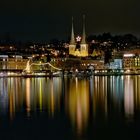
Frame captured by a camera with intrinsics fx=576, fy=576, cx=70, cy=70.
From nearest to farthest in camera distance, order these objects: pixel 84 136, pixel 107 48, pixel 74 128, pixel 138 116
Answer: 1. pixel 84 136
2. pixel 74 128
3. pixel 138 116
4. pixel 107 48

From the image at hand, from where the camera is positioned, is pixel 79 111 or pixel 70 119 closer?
pixel 70 119

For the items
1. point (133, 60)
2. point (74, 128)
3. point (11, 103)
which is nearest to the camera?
point (74, 128)

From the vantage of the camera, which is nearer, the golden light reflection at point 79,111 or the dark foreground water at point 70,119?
the dark foreground water at point 70,119

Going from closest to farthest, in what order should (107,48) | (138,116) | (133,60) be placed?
(138,116) → (133,60) → (107,48)

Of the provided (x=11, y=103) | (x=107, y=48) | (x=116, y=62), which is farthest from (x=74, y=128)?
(x=107, y=48)

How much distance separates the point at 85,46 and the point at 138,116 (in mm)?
99058

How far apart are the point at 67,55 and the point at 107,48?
15669 millimetres

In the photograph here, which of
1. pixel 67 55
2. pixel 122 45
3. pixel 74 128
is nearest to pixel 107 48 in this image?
pixel 122 45

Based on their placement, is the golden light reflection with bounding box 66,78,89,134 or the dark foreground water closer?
the dark foreground water

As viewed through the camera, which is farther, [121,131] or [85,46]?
[85,46]

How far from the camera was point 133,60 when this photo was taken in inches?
4439

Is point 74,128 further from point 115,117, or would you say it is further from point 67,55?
point 67,55

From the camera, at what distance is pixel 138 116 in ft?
72.5

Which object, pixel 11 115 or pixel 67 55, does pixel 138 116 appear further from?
pixel 67 55
